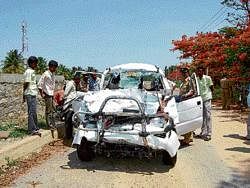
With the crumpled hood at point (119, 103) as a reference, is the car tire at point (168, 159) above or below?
below

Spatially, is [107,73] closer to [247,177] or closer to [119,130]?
[119,130]

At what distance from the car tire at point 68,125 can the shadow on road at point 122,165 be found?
1939 millimetres

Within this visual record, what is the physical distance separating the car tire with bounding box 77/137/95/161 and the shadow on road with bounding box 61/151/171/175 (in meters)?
0.10

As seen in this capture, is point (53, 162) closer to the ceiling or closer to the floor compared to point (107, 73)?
closer to the floor

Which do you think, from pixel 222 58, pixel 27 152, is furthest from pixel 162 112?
pixel 222 58

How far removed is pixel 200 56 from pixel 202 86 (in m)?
15.4

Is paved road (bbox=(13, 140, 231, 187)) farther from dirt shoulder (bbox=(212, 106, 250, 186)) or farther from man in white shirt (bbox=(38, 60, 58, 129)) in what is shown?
man in white shirt (bbox=(38, 60, 58, 129))

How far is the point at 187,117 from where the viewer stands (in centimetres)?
936

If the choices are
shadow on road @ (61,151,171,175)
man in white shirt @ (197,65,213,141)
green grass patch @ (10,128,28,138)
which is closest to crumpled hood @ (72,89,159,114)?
shadow on road @ (61,151,171,175)

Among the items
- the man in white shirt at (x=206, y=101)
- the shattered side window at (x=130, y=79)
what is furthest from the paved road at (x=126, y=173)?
the shattered side window at (x=130, y=79)

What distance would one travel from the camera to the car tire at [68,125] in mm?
10438

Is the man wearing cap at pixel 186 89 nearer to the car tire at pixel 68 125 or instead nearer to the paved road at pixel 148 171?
the paved road at pixel 148 171

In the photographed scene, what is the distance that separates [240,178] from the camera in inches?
282

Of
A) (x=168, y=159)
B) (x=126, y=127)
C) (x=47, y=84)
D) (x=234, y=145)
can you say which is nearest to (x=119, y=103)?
(x=126, y=127)
